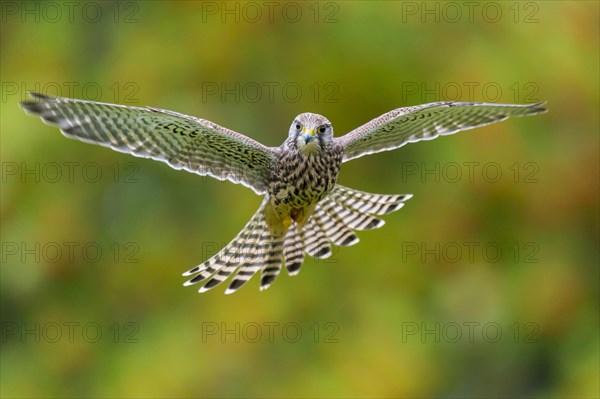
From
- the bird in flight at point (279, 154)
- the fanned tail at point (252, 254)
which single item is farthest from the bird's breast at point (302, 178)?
the fanned tail at point (252, 254)

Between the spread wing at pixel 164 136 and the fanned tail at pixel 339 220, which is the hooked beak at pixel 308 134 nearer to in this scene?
the spread wing at pixel 164 136

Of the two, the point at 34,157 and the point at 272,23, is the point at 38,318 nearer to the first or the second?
the point at 34,157

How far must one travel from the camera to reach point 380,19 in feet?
40.8

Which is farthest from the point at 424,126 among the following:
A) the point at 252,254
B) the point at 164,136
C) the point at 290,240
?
the point at 164,136

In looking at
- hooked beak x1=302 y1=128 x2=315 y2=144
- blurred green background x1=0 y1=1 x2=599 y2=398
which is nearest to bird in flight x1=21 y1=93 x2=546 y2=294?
hooked beak x1=302 y1=128 x2=315 y2=144

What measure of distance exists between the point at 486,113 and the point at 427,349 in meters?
5.54

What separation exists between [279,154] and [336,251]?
212 inches

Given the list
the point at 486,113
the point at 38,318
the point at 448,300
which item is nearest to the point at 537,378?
the point at 448,300

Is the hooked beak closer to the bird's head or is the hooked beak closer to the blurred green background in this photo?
the bird's head

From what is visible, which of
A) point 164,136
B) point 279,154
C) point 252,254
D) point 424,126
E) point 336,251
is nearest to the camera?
point 164,136

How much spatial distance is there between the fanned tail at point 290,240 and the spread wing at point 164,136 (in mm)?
406

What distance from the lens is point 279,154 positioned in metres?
7.08

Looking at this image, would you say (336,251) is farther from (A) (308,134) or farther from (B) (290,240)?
(A) (308,134)

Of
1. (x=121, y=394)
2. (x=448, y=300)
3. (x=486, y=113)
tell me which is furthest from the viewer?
(x=448, y=300)
